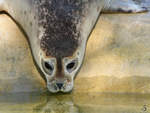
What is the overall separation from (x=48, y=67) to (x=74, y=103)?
0.45 meters

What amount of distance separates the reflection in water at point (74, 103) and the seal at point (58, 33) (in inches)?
4.8

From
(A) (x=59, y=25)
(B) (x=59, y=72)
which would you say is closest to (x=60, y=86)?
(B) (x=59, y=72)

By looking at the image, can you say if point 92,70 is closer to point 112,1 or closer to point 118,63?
point 118,63

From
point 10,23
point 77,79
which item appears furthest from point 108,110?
point 10,23

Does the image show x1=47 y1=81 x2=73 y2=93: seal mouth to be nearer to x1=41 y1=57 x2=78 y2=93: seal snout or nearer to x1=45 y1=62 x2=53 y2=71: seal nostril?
x1=41 y1=57 x2=78 y2=93: seal snout

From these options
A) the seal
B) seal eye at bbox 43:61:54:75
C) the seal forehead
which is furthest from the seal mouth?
the seal forehead

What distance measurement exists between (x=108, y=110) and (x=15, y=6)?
1.83 metres

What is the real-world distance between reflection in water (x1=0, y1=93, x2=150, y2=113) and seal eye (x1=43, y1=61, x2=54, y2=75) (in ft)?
0.82

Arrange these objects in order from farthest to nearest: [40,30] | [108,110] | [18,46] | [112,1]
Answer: [112,1]
[18,46]
[40,30]
[108,110]

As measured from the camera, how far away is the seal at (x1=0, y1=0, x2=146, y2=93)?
507 cm

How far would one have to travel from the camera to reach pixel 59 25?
17.1ft

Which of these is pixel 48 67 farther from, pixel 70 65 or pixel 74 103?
pixel 74 103

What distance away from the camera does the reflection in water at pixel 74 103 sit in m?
4.98

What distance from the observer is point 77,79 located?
5.34m
